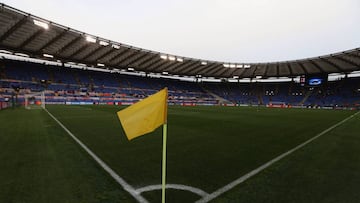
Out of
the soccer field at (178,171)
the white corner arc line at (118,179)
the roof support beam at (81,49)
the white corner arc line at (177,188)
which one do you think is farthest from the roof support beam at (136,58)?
the white corner arc line at (177,188)

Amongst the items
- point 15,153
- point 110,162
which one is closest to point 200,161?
point 110,162

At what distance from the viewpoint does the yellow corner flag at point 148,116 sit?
2701 mm

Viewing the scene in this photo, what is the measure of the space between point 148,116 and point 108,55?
44550 mm

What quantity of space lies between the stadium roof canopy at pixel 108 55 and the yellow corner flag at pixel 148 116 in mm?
28047

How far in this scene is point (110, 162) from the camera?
15.1ft

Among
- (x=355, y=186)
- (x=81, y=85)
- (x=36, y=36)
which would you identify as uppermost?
(x=36, y=36)

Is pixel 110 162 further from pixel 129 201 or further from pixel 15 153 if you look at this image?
pixel 15 153

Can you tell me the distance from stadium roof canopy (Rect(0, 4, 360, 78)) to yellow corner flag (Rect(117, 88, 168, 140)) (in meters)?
28.0

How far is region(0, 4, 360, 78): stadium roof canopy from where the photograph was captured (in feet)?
85.1

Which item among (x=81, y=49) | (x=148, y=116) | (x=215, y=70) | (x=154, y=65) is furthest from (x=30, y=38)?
(x=215, y=70)

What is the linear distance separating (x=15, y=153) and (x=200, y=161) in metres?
5.31

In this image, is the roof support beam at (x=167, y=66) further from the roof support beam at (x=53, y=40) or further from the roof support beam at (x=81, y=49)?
the roof support beam at (x=53, y=40)

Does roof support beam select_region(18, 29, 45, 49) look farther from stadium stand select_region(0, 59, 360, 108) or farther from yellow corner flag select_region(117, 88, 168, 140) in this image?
yellow corner flag select_region(117, 88, 168, 140)

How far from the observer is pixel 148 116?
275 centimetres
